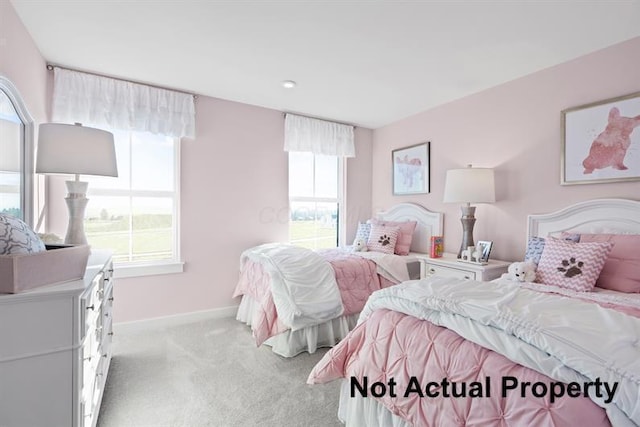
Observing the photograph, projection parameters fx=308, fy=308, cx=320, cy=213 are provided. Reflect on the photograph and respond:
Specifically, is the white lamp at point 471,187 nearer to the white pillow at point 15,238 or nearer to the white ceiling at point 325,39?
the white ceiling at point 325,39

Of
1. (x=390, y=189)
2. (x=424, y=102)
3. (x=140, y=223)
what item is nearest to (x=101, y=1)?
(x=140, y=223)

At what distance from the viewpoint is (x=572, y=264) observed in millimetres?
1918

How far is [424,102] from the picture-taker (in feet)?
11.0

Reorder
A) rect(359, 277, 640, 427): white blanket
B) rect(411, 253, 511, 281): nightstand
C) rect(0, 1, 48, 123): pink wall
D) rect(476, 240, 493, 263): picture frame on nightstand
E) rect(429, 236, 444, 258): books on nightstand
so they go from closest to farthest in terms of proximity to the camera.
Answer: rect(359, 277, 640, 427): white blanket < rect(0, 1, 48, 123): pink wall < rect(411, 253, 511, 281): nightstand < rect(476, 240, 493, 263): picture frame on nightstand < rect(429, 236, 444, 258): books on nightstand

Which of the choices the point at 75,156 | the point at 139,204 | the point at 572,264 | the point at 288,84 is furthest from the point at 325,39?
the point at 139,204

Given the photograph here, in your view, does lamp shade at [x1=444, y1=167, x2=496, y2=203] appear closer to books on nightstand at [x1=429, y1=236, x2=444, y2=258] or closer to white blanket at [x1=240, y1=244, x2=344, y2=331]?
books on nightstand at [x1=429, y1=236, x2=444, y2=258]

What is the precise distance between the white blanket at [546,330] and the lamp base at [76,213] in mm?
1872

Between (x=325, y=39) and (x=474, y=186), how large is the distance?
1731 millimetres

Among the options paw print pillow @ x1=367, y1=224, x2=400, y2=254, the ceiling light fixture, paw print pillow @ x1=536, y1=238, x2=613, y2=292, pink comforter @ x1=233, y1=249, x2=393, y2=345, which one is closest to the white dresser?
pink comforter @ x1=233, y1=249, x2=393, y2=345

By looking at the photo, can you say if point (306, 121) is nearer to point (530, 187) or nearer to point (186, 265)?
point (186, 265)

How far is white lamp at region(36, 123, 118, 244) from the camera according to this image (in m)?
1.71

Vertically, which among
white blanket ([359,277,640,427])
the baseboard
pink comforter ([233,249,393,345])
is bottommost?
the baseboard

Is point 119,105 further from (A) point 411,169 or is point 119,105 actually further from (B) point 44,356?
(A) point 411,169

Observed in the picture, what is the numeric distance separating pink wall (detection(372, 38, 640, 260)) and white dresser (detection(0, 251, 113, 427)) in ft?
10.2
